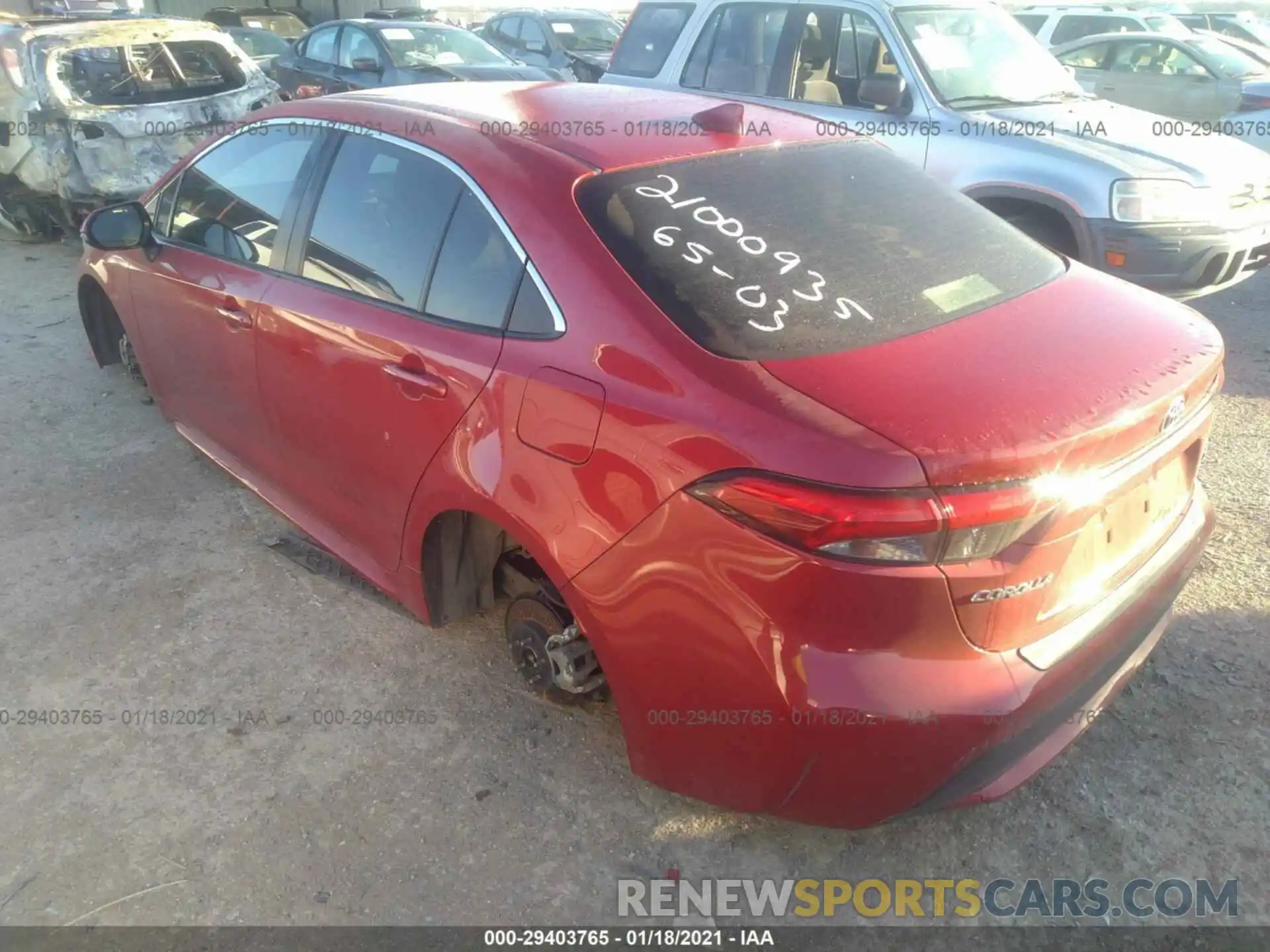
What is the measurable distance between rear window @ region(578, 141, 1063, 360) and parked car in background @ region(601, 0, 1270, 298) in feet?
7.02

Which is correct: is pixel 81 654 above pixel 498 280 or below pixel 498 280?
below

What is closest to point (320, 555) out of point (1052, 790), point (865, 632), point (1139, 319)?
point (865, 632)

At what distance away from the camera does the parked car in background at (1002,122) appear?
489cm

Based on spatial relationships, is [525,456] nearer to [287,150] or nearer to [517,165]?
[517,165]

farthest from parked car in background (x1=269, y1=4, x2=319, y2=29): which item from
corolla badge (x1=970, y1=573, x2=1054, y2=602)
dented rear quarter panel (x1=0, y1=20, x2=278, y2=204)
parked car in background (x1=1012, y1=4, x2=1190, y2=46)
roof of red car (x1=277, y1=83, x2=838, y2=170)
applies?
corolla badge (x1=970, y1=573, x2=1054, y2=602)

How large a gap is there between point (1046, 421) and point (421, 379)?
155 cm

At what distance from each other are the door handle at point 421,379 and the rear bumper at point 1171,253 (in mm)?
3925

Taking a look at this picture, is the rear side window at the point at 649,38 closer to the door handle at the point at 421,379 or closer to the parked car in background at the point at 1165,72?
the door handle at the point at 421,379

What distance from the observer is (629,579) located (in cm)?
205

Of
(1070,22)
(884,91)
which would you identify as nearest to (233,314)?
(884,91)

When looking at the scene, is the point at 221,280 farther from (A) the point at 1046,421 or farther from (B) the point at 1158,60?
(B) the point at 1158,60

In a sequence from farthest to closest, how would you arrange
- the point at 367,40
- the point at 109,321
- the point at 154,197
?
1. the point at 367,40
2. the point at 109,321
3. the point at 154,197

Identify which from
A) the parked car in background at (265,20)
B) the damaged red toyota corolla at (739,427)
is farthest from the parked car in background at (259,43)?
the damaged red toyota corolla at (739,427)

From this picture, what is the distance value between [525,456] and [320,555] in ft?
4.80
